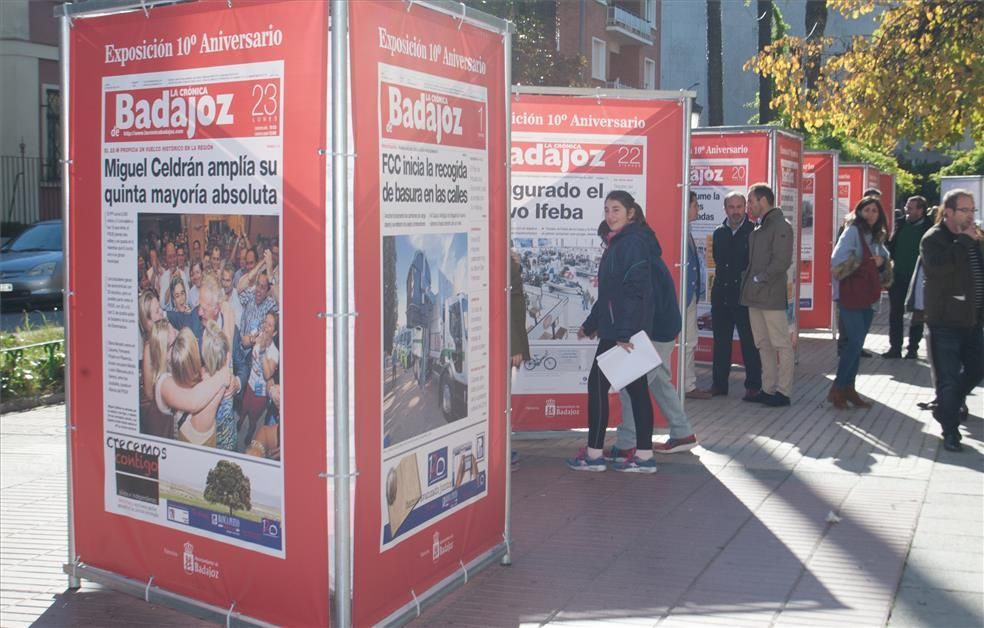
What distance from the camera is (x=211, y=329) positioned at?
491 centimetres

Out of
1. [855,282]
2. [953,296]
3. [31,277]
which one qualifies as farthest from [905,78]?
[31,277]

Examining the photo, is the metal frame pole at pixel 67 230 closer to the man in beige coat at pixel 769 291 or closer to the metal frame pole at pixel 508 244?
the metal frame pole at pixel 508 244

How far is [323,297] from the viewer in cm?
453

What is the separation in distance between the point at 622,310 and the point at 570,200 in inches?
55.8

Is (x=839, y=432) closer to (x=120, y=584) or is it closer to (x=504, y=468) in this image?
(x=504, y=468)

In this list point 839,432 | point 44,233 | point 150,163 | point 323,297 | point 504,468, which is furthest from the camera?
point 44,233

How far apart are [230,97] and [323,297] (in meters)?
0.93

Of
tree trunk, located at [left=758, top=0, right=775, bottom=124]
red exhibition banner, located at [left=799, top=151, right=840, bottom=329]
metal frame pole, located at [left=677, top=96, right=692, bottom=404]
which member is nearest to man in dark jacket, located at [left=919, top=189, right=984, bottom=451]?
metal frame pole, located at [left=677, top=96, right=692, bottom=404]

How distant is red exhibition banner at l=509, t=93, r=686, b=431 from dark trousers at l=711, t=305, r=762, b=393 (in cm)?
280

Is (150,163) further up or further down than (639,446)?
Answer: further up

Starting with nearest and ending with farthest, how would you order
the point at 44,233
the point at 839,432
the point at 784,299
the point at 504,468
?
1. the point at 504,468
2. the point at 839,432
3. the point at 784,299
4. the point at 44,233

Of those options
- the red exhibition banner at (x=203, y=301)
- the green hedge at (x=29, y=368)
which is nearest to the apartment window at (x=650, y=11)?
the green hedge at (x=29, y=368)

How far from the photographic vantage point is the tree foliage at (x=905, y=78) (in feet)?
43.6

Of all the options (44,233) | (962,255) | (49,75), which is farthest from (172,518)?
(49,75)
